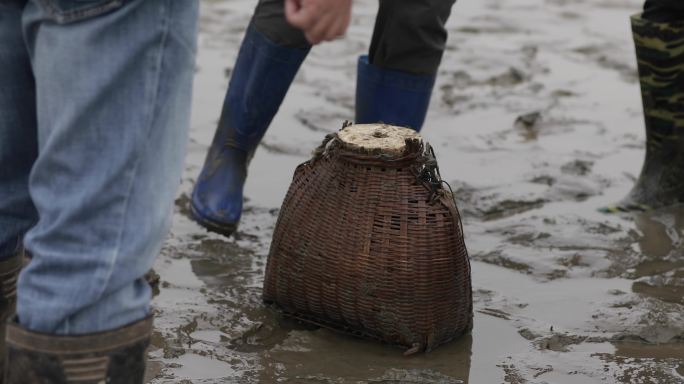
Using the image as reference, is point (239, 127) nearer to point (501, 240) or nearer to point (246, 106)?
point (246, 106)

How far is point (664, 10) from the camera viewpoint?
352cm

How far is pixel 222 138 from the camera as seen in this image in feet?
10.5

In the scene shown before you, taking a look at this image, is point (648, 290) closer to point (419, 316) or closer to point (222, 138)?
point (419, 316)

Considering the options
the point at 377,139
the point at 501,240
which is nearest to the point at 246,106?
the point at 377,139

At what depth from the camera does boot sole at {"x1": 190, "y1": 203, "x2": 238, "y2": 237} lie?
3164mm

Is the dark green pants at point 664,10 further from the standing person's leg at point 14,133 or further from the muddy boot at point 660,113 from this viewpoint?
the standing person's leg at point 14,133

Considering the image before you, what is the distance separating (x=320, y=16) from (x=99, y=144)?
357mm

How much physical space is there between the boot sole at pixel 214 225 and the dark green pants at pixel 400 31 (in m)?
0.54

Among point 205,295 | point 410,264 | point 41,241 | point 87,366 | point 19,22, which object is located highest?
point 19,22

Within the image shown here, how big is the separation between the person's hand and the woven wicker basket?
950mm

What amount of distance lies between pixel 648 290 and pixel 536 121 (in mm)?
1701

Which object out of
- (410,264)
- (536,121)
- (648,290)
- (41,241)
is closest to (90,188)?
(41,241)

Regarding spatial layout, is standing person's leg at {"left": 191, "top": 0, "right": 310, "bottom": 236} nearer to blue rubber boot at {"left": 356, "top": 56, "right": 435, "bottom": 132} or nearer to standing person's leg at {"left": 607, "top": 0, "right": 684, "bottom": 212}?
blue rubber boot at {"left": 356, "top": 56, "right": 435, "bottom": 132}

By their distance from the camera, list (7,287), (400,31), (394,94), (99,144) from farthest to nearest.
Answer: (394,94) < (400,31) < (7,287) < (99,144)
